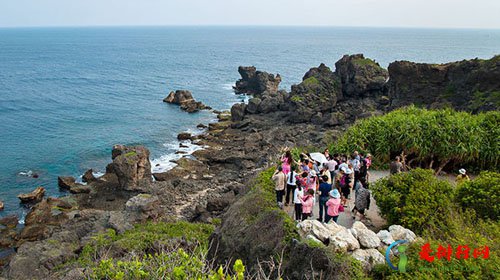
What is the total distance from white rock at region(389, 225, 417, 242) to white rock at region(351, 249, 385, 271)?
1.39 m

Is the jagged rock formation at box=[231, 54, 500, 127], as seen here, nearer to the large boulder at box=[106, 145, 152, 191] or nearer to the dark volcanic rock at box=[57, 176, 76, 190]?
the large boulder at box=[106, 145, 152, 191]

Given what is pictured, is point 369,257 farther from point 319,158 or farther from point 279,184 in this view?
point 319,158

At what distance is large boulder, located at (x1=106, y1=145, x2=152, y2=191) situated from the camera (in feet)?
115

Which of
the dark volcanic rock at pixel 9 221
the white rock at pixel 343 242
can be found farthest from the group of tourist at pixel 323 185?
the dark volcanic rock at pixel 9 221

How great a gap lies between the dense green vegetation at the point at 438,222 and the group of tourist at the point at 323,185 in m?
1.40

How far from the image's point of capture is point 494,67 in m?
39.5

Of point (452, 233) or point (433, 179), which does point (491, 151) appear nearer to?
point (433, 179)

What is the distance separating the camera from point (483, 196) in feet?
43.3

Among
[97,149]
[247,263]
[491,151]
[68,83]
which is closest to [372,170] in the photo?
[491,151]

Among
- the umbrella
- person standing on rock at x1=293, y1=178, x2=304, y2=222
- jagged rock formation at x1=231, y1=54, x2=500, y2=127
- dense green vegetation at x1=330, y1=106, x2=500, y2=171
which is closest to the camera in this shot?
person standing on rock at x1=293, y1=178, x2=304, y2=222

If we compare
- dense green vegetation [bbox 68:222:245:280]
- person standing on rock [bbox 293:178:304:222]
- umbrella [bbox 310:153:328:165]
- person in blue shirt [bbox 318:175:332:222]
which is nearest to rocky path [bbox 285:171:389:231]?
person in blue shirt [bbox 318:175:332:222]

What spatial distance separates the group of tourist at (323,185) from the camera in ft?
46.5

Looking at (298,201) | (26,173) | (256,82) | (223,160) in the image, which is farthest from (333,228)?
(256,82)

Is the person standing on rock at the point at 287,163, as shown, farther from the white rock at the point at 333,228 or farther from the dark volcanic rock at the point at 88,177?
the dark volcanic rock at the point at 88,177
